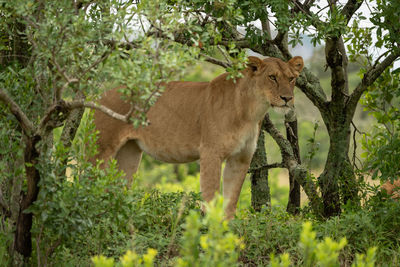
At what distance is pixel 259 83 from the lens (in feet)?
18.8

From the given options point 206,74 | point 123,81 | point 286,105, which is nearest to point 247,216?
point 286,105

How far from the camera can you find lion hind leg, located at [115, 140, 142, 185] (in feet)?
21.2

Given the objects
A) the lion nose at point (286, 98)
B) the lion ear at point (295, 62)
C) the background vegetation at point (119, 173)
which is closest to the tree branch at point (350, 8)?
the background vegetation at point (119, 173)

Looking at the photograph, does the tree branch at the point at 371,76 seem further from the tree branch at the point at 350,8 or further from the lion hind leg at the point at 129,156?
the lion hind leg at the point at 129,156

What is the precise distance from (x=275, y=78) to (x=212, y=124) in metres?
0.78

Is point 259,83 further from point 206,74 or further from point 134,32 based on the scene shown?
point 206,74

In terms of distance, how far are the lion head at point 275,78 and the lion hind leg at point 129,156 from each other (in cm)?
160

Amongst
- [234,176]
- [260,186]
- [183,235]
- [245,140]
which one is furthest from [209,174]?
[260,186]

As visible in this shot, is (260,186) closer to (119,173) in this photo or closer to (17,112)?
(119,173)

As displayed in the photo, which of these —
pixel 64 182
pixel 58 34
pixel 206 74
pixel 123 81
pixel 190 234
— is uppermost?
pixel 206 74

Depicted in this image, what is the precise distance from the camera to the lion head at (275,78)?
5562 millimetres

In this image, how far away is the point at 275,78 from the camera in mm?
5641

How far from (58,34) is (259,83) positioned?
259 centimetres

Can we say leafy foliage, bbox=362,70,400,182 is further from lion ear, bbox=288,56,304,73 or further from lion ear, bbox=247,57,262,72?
lion ear, bbox=247,57,262,72
